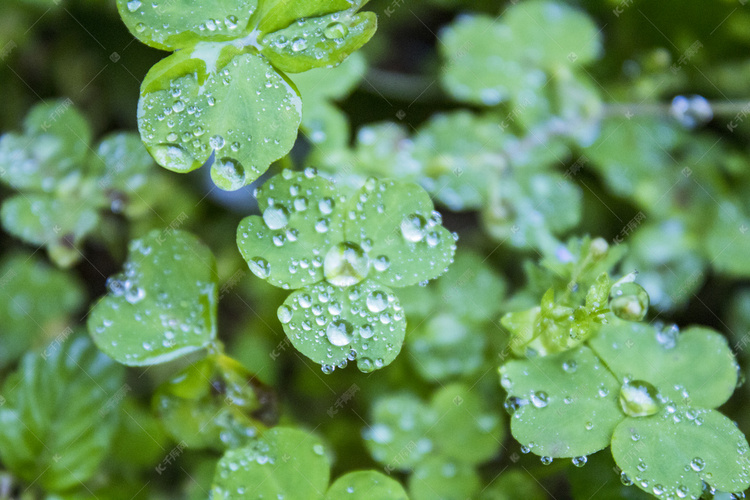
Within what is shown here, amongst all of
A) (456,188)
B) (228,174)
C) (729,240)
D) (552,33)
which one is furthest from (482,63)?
(228,174)

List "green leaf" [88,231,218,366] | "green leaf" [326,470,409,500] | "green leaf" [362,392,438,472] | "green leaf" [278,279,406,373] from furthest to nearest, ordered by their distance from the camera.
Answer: "green leaf" [362,392,438,472]
"green leaf" [88,231,218,366]
"green leaf" [326,470,409,500]
"green leaf" [278,279,406,373]

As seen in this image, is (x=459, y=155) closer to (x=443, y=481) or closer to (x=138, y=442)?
(x=443, y=481)

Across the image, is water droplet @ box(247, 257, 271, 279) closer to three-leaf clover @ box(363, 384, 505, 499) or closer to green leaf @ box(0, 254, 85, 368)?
three-leaf clover @ box(363, 384, 505, 499)

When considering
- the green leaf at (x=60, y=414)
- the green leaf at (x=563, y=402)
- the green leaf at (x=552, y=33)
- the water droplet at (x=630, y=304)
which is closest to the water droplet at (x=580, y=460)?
the green leaf at (x=563, y=402)

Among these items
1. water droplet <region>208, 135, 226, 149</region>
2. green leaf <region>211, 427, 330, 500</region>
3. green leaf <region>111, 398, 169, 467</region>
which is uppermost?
water droplet <region>208, 135, 226, 149</region>

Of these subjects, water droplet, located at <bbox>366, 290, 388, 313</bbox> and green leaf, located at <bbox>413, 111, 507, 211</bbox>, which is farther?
green leaf, located at <bbox>413, 111, 507, 211</bbox>

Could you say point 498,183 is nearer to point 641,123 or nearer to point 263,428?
point 641,123

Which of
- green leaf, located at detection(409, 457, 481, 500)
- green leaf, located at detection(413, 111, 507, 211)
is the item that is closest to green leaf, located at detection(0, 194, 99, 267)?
green leaf, located at detection(413, 111, 507, 211)

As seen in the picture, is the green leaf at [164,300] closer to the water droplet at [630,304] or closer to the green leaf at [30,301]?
the green leaf at [30,301]
